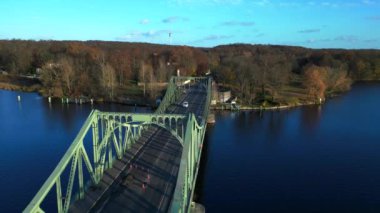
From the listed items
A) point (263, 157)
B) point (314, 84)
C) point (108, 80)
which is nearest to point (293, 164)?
point (263, 157)

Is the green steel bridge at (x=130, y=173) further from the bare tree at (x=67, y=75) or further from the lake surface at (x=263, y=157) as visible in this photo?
the bare tree at (x=67, y=75)

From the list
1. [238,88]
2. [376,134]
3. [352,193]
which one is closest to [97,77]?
[238,88]

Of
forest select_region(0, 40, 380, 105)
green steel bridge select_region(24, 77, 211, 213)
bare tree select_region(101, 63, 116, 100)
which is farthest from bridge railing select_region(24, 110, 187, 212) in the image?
forest select_region(0, 40, 380, 105)

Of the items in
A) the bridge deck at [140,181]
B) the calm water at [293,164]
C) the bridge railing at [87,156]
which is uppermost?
the bridge railing at [87,156]

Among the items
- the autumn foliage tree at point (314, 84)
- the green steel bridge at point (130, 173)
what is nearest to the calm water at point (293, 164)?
the green steel bridge at point (130, 173)

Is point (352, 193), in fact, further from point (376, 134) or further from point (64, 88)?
point (64, 88)

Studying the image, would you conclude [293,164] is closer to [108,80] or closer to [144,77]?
[108,80]
